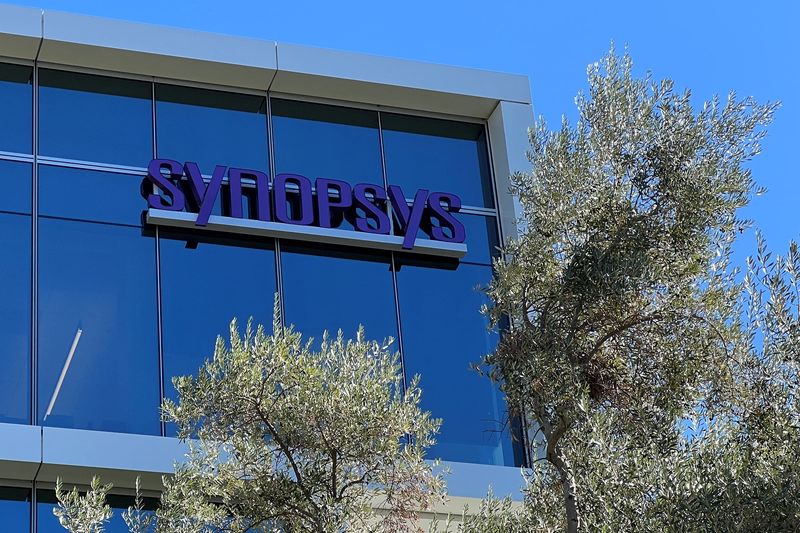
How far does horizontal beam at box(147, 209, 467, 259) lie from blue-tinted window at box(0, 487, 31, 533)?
4088 millimetres

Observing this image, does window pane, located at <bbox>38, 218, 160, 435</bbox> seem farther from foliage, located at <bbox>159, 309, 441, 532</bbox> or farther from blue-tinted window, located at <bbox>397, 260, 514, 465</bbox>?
foliage, located at <bbox>159, 309, 441, 532</bbox>

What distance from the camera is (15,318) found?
18500 mm

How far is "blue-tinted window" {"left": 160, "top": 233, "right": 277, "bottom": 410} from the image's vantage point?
18969mm

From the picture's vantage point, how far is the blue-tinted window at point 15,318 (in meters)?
17.9

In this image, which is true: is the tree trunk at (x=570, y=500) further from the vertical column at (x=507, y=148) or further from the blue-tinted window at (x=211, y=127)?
the blue-tinted window at (x=211, y=127)

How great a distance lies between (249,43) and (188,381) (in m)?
9.74

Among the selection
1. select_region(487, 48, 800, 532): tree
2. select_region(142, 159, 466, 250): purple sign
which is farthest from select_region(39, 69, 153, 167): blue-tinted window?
select_region(487, 48, 800, 532): tree

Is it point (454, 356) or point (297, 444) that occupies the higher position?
point (454, 356)

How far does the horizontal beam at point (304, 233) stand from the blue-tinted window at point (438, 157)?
1.04 meters

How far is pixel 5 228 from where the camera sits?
19109mm

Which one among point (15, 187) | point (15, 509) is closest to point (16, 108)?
point (15, 187)

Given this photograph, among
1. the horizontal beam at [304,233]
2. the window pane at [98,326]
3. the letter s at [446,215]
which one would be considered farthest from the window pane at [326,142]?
the window pane at [98,326]

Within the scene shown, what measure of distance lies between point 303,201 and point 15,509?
5.91 m

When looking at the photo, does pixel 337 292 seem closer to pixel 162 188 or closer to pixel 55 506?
pixel 162 188
